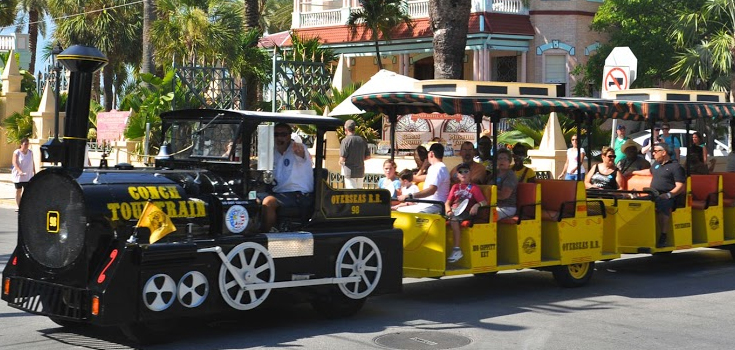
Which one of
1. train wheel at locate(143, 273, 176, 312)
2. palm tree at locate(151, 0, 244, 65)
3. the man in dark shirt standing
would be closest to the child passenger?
the man in dark shirt standing

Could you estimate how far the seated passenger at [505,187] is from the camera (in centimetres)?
1226

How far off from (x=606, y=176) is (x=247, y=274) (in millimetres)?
7060

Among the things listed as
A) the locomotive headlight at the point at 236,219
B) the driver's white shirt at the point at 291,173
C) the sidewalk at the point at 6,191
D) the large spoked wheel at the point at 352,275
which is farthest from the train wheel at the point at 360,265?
the sidewalk at the point at 6,191

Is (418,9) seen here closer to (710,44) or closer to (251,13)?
(251,13)

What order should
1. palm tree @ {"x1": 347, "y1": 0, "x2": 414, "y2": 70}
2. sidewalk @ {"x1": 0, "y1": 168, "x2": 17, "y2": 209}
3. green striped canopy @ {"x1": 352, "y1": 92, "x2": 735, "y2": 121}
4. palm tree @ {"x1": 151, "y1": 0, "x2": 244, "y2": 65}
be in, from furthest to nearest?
palm tree @ {"x1": 347, "y1": 0, "x2": 414, "y2": 70} < palm tree @ {"x1": 151, "y1": 0, "x2": 244, "y2": 65} < sidewalk @ {"x1": 0, "y1": 168, "x2": 17, "y2": 209} < green striped canopy @ {"x1": 352, "y1": 92, "x2": 735, "y2": 121}

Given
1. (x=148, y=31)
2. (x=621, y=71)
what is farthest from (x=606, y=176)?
(x=148, y=31)

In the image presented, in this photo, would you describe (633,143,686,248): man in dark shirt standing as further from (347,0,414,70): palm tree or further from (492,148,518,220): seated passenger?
(347,0,414,70): palm tree

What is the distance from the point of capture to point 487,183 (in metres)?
12.5

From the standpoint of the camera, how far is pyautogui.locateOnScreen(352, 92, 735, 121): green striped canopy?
37.9 ft

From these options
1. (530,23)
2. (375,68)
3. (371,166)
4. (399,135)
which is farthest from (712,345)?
(375,68)

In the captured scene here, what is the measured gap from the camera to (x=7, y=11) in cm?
4784

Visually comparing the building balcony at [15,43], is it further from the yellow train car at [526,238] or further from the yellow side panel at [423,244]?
the yellow side panel at [423,244]

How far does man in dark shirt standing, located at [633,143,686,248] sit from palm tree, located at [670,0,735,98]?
11.0 meters

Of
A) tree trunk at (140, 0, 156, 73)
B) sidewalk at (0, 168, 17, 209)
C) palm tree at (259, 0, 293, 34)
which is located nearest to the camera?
sidewalk at (0, 168, 17, 209)
